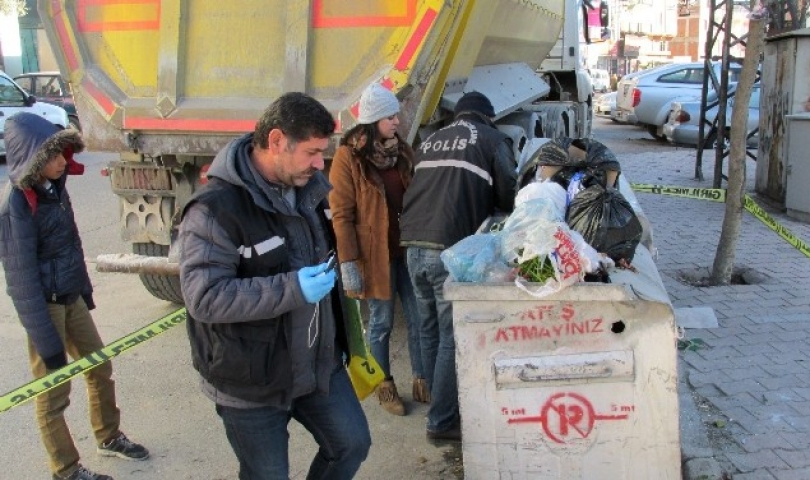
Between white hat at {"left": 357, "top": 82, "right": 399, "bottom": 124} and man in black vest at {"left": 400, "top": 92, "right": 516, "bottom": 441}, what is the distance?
0.86ft

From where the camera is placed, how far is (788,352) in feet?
14.9

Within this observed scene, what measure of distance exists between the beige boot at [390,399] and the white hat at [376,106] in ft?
4.73

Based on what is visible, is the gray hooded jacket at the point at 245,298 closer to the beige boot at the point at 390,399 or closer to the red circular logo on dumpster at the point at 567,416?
the red circular logo on dumpster at the point at 567,416

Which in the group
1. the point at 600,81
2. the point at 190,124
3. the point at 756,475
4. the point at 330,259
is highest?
the point at 190,124

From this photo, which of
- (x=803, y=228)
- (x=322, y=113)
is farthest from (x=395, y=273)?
(x=803, y=228)

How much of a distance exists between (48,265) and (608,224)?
2.34 meters

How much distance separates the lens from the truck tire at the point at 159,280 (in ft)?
17.9

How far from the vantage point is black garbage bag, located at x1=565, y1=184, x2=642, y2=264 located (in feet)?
10.7

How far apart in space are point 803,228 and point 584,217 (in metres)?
5.20

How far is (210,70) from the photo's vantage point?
4.81 meters

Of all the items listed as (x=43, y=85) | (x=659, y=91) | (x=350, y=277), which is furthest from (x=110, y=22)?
(x=43, y=85)

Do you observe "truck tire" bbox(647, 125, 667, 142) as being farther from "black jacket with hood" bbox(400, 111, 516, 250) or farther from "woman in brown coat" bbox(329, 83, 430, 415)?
"black jacket with hood" bbox(400, 111, 516, 250)

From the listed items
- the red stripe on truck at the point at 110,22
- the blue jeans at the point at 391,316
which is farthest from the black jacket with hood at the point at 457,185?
the red stripe on truck at the point at 110,22

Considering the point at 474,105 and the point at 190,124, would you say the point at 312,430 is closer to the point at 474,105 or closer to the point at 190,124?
the point at 474,105
